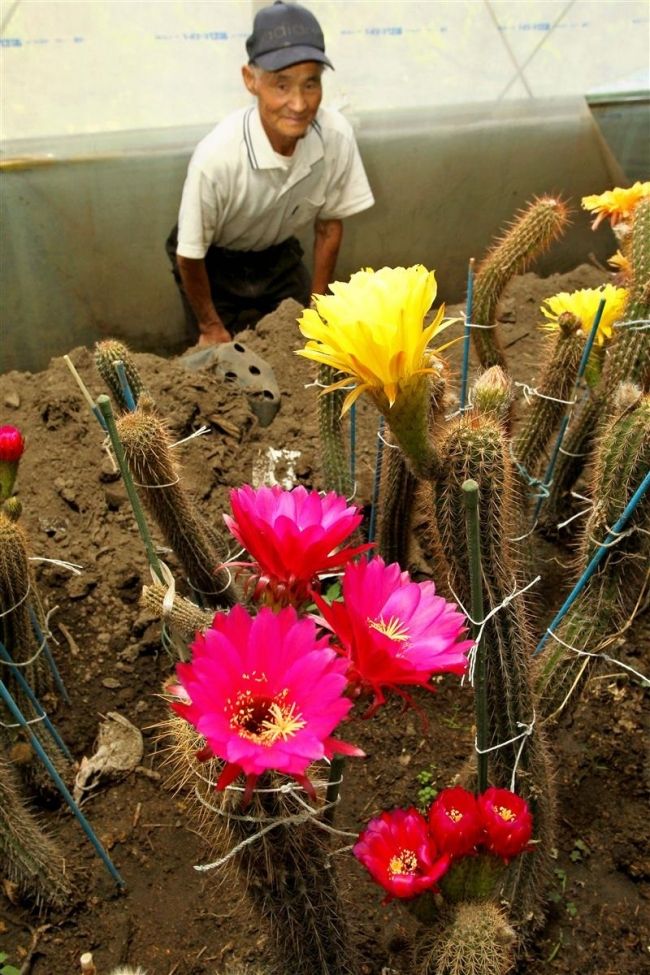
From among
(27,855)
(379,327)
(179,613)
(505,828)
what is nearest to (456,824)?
(505,828)

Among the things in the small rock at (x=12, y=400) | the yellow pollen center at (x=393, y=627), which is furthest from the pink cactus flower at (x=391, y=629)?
the small rock at (x=12, y=400)

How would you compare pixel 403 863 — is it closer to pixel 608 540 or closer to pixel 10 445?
pixel 608 540

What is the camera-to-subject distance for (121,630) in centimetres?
164

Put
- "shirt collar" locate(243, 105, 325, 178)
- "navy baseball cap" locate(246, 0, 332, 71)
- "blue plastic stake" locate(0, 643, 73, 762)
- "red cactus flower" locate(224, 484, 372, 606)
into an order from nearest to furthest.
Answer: "red cactus flower" locate(224, 484, 372, 606), "blue plastic stake" locate(0, 643, 73, 762), "navy baseball cap" locate(246, 0, 332, 71), "shirt collar" locate(243, 105, 325, 178)

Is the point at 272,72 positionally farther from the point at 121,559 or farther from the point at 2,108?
the point at 121,559

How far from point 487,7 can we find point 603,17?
0.46m

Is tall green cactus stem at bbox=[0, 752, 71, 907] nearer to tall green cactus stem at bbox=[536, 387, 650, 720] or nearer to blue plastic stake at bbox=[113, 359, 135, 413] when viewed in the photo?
blue plastic stake at bbox=[113, 359, 135, 413]

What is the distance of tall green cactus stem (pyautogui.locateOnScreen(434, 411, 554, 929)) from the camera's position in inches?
37.4

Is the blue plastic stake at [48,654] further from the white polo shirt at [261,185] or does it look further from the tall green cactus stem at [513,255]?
the white polo shirt at [261,185]

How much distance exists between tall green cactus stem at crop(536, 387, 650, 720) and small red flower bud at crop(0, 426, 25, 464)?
858 mm

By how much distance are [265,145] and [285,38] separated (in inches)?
11.7

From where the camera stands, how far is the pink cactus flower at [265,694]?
2.02 feet

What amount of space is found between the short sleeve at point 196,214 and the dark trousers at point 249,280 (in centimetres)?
18

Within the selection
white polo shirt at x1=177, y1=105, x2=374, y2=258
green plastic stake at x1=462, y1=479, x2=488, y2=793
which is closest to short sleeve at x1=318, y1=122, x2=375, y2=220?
white polo shirt at x1=177, y1=105, x2=374, y2=258
